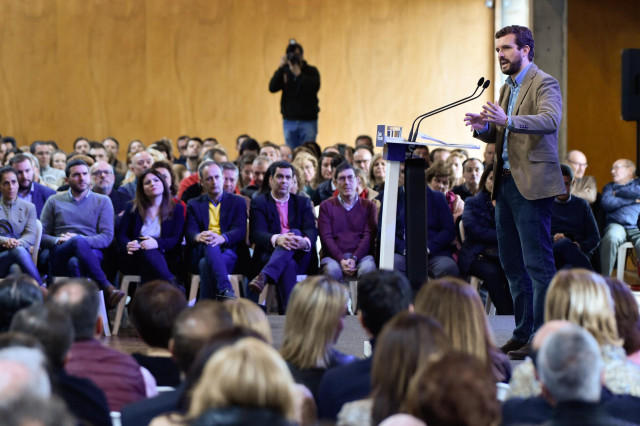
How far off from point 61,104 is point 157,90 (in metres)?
1.15

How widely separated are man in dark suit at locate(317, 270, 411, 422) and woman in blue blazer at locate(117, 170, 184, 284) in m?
2.89

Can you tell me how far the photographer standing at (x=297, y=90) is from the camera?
916 centimetres

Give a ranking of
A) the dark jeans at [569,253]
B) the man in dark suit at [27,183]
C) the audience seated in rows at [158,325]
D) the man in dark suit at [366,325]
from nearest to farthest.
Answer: the man in dark suit at [366,325] → the audience seated in rows at [158,325] → the dark jeans at [569,253] → the man in dark suit at [27,183]

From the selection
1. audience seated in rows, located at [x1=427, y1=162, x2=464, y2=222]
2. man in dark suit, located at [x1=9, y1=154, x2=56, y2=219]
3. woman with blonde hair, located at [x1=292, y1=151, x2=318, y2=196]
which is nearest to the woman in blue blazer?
man in dark suit, located at [x1=9, y1=154, x2=56, y2=219]

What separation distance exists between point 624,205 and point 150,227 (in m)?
3.51

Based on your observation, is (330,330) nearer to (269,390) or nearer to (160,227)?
(269,390)

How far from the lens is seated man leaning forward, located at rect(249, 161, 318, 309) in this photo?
215 inches

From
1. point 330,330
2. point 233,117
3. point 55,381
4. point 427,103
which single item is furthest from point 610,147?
point 55,381

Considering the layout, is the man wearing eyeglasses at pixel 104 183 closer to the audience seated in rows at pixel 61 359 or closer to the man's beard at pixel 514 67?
the man's beard at pixel 514 67

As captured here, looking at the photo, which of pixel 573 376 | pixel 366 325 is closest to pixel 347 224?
pixel 366 325

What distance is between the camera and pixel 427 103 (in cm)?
1078

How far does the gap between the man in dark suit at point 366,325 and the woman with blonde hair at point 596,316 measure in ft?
1.28

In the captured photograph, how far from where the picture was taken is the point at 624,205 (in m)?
6.77

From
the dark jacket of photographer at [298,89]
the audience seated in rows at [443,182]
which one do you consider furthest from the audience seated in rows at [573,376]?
the dark jacket of photographer at [298,89]
